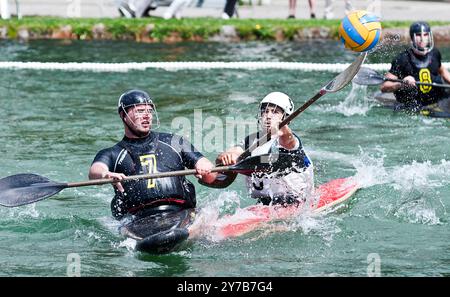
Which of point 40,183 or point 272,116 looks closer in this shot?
point 272,116

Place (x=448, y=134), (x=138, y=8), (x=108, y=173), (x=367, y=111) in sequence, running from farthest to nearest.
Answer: (x=138, y=8), (x=367, y=111), (x=448, y=134), (x=108, y=173)

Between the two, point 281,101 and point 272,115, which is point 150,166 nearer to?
point 272,115

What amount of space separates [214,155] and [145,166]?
326 cm

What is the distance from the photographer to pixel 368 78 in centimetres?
1283

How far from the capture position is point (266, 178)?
8336 millimetres

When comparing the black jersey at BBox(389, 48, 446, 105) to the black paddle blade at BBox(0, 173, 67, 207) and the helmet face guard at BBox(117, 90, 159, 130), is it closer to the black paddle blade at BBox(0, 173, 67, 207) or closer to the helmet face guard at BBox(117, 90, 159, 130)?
the helmet face guard at BBox(117, 90, 159, 130)

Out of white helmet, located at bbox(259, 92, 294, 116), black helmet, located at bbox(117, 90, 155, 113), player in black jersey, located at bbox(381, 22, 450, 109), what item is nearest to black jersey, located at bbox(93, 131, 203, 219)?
black helmet, located at bbox(117, 90, 155, 113)

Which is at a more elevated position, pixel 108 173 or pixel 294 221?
pixel 108 173

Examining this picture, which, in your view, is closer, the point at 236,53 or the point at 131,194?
the point at 131,194

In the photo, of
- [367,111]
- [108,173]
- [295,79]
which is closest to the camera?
[108,173]

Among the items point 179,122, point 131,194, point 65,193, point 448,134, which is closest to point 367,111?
point 448,134

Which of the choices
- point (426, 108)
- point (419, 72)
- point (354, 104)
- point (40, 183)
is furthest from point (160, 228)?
point (354, 104)
